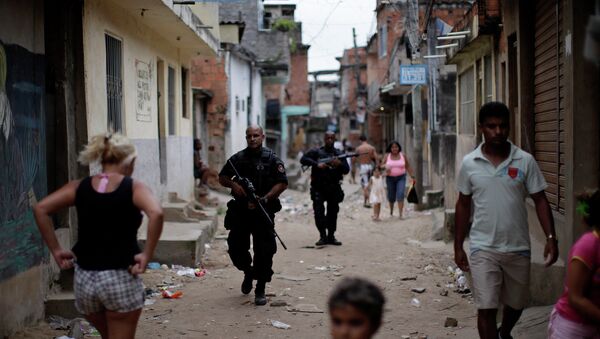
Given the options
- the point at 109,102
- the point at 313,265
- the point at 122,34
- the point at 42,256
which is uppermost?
the point at 122,34

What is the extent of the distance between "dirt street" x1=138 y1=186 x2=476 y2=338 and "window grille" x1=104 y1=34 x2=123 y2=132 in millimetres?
2025

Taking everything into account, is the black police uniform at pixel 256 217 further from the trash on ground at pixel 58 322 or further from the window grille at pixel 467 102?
the window grille at pixel 467 102

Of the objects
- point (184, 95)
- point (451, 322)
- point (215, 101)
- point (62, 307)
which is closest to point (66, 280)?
point (62, 307)

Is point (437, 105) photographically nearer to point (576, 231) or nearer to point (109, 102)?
point (109, 102)

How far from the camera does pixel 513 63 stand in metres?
9.88

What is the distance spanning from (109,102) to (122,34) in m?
1.18

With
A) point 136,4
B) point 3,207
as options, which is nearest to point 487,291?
point 3,207

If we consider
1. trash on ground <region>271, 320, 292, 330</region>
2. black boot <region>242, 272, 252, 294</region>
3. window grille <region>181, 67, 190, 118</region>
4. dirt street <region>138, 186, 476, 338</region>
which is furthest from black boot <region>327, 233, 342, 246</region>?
window grille <region>181, 67, 190, 118</region>

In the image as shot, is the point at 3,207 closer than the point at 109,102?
Yes

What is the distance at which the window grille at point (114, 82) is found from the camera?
9.32 m

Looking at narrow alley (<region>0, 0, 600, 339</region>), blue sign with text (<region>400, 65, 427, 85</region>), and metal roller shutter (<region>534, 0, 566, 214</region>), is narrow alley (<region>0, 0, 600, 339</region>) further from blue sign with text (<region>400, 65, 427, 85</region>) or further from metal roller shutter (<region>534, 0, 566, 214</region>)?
blue sign with text (<region>400, 65, 427, 85</region>)

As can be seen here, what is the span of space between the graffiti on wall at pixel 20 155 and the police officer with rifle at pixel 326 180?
17.5 feet

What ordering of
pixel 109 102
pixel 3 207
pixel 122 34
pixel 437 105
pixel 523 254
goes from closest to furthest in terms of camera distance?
pixel 523 254 → pixel 3 207 → pixel 109 102 → pixel 122 34 → pixel 437 105

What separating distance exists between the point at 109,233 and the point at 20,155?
2775mm
